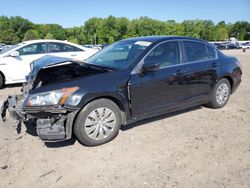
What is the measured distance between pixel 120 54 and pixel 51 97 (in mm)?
1740

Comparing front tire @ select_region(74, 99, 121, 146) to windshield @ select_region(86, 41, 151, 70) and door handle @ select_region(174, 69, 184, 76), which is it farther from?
door handle @ select_region(174, 69, 184, 76)

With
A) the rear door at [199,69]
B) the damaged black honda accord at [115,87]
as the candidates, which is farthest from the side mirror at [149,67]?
the rear door at [199,69]

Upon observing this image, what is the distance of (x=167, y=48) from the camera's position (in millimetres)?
4707

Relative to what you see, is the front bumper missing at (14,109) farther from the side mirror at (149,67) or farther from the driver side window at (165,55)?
the driver side window at (165,55)

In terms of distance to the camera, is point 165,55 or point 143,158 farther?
point 165,55

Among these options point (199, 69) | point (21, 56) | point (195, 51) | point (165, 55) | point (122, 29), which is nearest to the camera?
point (165, 55)

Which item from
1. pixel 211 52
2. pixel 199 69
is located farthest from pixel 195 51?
pixel 211 52

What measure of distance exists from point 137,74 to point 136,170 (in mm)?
1532

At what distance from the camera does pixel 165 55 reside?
4.65 meters

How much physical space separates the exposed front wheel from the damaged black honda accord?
0.05 m

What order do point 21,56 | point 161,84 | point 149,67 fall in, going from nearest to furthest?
point 149,67 < point 161,84 < point 21,56

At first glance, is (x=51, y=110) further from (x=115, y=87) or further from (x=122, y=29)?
(x=122, y=29)

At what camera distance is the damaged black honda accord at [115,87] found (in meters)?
3.64

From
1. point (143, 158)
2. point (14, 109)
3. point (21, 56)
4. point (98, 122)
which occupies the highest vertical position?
point (21, 56)
